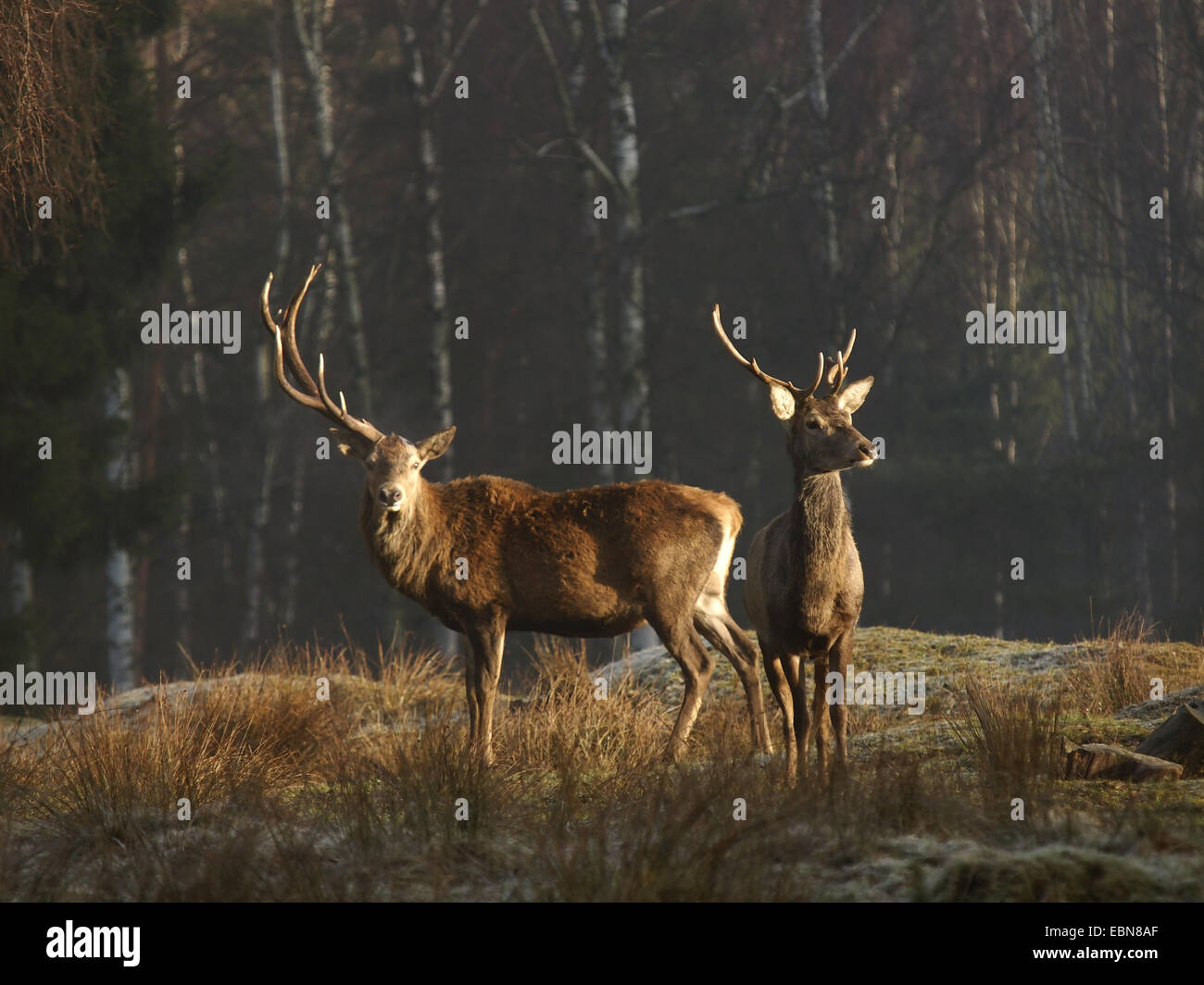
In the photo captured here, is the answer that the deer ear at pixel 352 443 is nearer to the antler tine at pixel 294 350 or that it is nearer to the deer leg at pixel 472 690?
the antler tine at pixel 294 350

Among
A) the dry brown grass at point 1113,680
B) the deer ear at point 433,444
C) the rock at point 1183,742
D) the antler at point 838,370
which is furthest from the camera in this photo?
the dry brown grass at point 1113,680

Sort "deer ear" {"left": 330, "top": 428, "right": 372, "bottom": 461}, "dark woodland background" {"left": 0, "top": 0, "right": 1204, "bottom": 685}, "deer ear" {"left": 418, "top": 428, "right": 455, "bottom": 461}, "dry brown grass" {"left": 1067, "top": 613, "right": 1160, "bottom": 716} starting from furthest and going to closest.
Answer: "dark woodland background" {"left": 0, "top": 0, "right": 1204, "bottom": 685} → "dry brown grass" {"left": 1067, "top": 613, "right": 1160, "bottom": 716} → "deer ear" {"left": 418, "top": 428, "right": 455, "bottom": 461} → "deer ear" {"left": 330, "top": 428, "right": 372, "bottom": 461}

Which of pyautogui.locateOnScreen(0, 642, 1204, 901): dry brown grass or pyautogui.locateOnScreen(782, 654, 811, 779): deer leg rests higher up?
pyautogui.locateOnScreen(782, 654, 811, 779): deer leg

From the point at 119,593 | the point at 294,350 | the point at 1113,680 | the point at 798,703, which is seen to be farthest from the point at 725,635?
the point at 119,593

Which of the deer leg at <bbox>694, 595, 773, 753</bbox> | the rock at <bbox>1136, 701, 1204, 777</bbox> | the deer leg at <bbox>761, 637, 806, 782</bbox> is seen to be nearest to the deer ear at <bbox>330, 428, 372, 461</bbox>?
the deer leg at <bbox>694, 595, 773, 753</bbox>

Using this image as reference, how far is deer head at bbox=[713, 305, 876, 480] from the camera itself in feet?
20.7

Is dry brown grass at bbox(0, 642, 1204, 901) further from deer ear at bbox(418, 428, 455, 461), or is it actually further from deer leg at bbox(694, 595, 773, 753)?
deer ear at bbox(418, 428, 455, 461)

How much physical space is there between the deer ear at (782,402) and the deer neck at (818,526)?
1.12 feet

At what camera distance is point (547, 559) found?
8.04 meters

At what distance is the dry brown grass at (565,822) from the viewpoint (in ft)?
15.8

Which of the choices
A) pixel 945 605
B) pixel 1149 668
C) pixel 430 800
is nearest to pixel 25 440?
pixel 430 800

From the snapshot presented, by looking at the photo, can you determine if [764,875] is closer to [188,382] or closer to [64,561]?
[64,561]

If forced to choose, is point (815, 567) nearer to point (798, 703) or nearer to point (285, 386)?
point (798, 703)

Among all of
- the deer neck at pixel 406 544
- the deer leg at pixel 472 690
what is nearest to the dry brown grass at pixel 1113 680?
the deer leg at pixel 472 690
